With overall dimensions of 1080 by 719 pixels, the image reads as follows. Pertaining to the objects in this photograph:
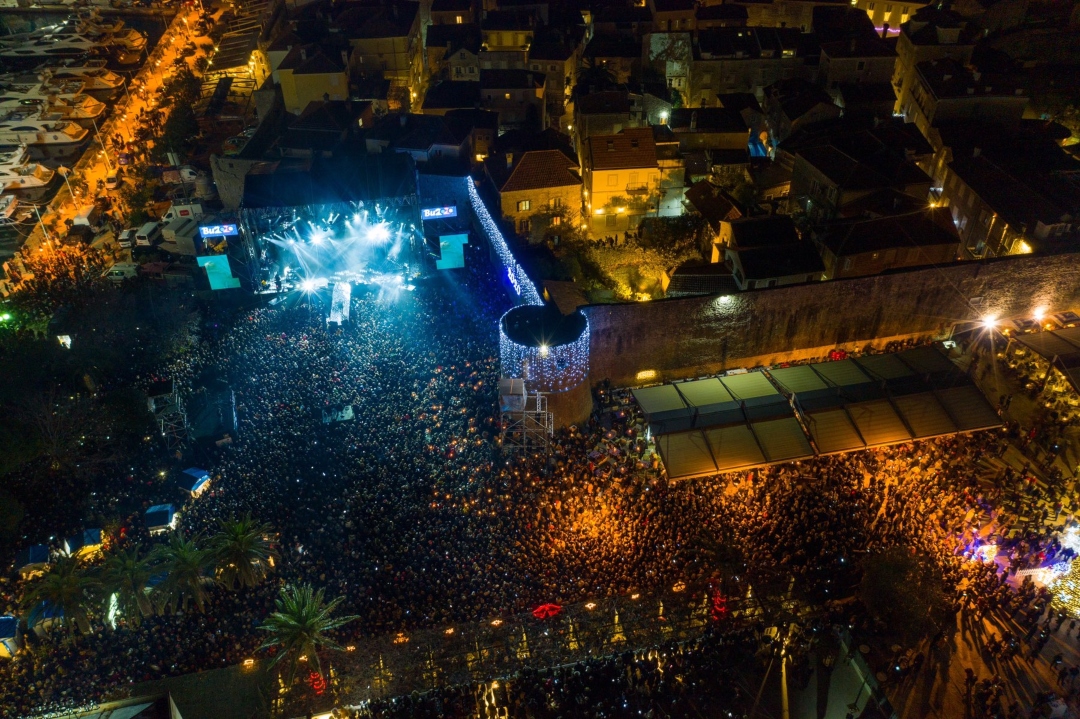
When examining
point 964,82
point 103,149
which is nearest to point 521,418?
point 964,82

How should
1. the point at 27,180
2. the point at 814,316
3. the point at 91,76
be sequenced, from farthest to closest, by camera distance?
the point at 91,76 → the point at 27,180 → the point at 814,316

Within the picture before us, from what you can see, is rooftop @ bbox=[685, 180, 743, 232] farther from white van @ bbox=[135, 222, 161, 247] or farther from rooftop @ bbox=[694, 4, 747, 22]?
white van @ bbox=[135, 222, 161, 247]

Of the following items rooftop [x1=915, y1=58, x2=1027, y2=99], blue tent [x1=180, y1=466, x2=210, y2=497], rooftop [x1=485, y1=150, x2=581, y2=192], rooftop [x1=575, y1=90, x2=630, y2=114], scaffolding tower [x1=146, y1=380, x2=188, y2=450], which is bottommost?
blue tent [x1=180, y1=466, x2=210, y2=497]

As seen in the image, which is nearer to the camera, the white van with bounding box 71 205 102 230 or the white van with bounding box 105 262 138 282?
the white van with bounding box 105 262 138 282

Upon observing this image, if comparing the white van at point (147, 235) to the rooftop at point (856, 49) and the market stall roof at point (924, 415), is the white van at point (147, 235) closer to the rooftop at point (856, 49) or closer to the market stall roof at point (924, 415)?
the market stall roof at point (924, 415)

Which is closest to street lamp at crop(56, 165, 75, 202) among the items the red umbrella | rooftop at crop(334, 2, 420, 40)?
rooftop at crop(334, 2, 420, 40)

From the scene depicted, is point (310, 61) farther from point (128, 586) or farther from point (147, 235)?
point (128, 586)

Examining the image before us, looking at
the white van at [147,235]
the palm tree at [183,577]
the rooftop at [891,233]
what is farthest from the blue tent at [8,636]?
the rooftop at [891,233]
